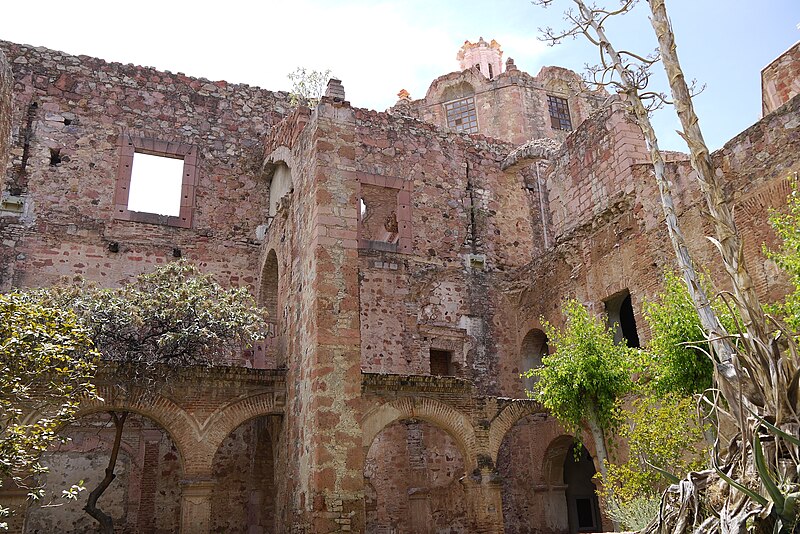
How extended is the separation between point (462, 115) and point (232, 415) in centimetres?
1852

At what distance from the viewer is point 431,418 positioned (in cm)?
1085

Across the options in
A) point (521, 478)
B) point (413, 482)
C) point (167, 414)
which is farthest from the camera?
point (521, 478)

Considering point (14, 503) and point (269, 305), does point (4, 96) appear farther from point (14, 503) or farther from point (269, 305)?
point (269, 305)

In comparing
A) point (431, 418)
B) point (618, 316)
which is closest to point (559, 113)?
point (618, 316)

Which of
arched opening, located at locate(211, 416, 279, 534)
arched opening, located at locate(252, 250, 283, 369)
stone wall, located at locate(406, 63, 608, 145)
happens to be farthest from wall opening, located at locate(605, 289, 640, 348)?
stone wall, located at locate(406, 63, 608, 145)

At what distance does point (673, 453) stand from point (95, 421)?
9232 millimetres

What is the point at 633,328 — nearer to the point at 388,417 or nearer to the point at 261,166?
the point at 388,417

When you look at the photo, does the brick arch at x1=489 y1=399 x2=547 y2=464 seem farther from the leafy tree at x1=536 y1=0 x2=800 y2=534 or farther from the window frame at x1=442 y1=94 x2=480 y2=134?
the window frame at x1=442 y1=94 x2=480 y2=134

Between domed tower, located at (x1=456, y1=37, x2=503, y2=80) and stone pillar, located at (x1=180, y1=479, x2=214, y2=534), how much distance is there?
24301mm

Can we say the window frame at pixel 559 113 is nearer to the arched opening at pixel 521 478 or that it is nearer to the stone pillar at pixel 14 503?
the arched opening at pixel 521 478

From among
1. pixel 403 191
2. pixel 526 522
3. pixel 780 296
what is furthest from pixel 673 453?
pixel 403 191

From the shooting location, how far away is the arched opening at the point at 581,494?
46.6ft

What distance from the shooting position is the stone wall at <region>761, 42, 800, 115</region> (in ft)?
37.4

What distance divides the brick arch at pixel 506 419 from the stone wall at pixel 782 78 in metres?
6.56
